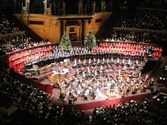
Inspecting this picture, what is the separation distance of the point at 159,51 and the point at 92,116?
20.6 meters

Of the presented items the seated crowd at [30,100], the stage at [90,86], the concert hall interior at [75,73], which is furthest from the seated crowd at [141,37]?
the seated crowd at [30,100]

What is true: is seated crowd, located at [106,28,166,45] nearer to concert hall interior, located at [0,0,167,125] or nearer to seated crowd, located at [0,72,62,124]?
concert hall interior, located at [0,0,167,125]

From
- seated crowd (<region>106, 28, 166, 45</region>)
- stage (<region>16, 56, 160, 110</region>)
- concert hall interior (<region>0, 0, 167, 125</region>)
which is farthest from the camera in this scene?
seated crowd (<region>106, 28, 166, 45</region>)

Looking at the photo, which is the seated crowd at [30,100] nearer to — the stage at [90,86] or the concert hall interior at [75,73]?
the concert hall interior at [75,73]

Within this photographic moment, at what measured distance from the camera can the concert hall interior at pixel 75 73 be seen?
24.6 metres

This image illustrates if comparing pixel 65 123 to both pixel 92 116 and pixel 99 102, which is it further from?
pixel 99 102

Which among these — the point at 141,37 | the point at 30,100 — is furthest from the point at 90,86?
the point at 141,37

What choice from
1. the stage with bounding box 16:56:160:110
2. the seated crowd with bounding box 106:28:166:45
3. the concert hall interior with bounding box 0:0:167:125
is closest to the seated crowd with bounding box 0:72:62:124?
→ the concert hall interior with bounding box 0:0:167:125

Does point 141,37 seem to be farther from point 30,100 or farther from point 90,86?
point 30,100

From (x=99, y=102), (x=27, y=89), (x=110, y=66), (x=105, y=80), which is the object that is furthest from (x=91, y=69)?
(x=27, y=89)

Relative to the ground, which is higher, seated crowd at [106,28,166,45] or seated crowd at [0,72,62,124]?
seated crowd at [106,28,166,45]

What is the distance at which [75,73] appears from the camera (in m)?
37.1

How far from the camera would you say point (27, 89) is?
2859 cm

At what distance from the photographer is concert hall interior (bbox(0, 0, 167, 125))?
80.7 feet
